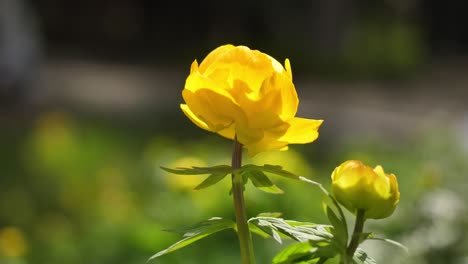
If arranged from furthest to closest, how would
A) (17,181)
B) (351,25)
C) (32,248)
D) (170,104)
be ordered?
(351,25) → (170,104) → (17,181) → (32,248)

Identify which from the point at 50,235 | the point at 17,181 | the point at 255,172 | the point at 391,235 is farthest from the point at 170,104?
the point at 255,172

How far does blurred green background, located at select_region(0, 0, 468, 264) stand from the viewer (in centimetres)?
221

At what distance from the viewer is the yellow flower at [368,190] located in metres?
0.71

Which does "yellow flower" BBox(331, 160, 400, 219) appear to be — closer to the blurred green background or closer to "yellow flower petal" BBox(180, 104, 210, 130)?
"yellow flower petal" BBox(180, 104, 210, 130)

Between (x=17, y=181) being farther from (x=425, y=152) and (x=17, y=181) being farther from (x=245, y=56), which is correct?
(x=245, y=56)

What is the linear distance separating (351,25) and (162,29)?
2.64 meters

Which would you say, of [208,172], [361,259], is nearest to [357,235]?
[361,259]

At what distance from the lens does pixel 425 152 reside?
3.07 meters

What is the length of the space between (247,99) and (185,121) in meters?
6.57

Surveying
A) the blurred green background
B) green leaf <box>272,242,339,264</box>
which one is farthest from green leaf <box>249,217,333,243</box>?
the blurred green background

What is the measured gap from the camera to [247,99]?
729 mm

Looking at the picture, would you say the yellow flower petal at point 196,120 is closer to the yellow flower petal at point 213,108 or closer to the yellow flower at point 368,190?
the yellow flower petal at point 213,108

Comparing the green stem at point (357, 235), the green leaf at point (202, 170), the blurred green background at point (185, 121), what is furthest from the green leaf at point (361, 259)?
the blurred green background at point (185, 121)

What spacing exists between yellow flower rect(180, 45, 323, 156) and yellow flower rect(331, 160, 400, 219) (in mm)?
45
